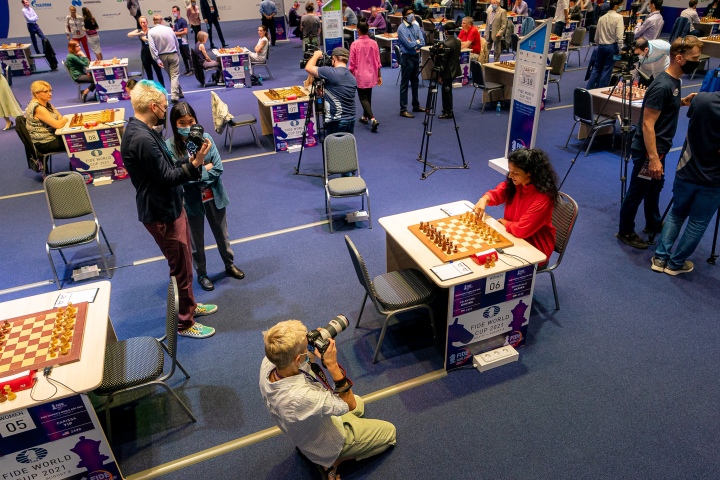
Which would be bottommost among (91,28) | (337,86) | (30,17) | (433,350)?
(433,350)

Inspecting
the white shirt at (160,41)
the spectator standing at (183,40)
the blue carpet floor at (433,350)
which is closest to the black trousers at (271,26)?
the spectator standing at (183,40)

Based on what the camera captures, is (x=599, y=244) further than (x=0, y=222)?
No

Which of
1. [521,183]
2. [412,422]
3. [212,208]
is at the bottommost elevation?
[412,422]

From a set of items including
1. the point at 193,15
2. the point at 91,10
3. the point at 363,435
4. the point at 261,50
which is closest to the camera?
the point at 363,435

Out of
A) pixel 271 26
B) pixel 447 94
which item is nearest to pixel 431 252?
pixel 447 94

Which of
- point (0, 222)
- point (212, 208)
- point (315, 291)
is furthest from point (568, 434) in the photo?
point (0, 222)

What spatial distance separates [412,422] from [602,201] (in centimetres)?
392

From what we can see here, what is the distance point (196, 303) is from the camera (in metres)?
4.19

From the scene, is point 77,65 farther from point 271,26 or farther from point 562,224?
point 562,224

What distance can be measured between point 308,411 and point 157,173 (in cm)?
192

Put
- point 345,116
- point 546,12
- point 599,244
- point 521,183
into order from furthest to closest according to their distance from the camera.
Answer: point 546,12
point 345,116
point 599,244
point 521,183

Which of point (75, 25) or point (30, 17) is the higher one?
point (30, 17)

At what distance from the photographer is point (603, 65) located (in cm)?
878

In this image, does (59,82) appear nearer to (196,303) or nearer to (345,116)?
(345,116)
